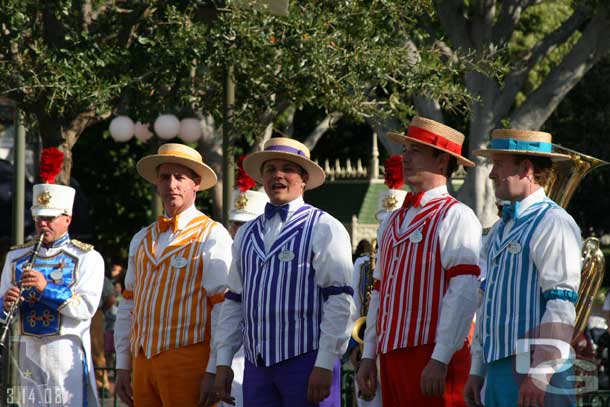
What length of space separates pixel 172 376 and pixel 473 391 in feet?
6.19

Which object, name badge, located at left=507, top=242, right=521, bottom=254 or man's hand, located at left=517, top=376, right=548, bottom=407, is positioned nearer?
man's hand, located at left=517, top=376, right=548, bottom=407

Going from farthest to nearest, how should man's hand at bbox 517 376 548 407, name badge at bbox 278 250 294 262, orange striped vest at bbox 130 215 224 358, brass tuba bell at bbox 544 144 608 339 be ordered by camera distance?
orange striped vest at bbox 130 215 224 358, brass tuba bell at bbox 544 144 608 339, name badge at bbox 278 250 294 262, man's hand at bbox 517 376 548 407

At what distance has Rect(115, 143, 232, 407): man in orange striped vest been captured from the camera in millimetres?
6590

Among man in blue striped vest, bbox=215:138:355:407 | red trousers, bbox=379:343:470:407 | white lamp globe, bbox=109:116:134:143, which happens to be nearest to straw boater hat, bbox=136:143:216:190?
man in blue striped vest, bbox=215:138:355:407

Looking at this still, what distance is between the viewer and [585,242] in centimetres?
677

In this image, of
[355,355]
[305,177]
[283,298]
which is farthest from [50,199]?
[355,355]

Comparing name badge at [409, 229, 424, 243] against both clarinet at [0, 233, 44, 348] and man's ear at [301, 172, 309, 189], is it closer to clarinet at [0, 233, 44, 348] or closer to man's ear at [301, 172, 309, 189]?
man's ear at [301, 172, 309, 189]

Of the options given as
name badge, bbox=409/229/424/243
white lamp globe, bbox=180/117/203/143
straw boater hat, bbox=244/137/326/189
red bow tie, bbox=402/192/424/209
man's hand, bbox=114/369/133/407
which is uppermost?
white lamp globe, bbox=180/117/203/143

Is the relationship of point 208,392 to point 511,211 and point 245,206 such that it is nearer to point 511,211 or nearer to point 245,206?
point 511,211

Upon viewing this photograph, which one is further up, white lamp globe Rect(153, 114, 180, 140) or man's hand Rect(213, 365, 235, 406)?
white lamp globe Rect(153, 114, 180, 140)

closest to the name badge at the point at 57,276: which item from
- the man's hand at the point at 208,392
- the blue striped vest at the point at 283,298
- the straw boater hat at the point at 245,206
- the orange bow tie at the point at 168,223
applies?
the orange bow tie at the point at 168,223

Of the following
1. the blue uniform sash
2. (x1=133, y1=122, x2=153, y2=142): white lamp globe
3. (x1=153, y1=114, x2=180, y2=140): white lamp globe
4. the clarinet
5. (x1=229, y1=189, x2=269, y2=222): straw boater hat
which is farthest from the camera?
(x1=133, y1=122, x2=153, y2=142): white lamp globe

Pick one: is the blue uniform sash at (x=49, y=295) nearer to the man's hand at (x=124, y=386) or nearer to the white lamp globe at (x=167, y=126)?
the man's hand at (x=124, y=386)

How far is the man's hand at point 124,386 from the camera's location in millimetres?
6836
